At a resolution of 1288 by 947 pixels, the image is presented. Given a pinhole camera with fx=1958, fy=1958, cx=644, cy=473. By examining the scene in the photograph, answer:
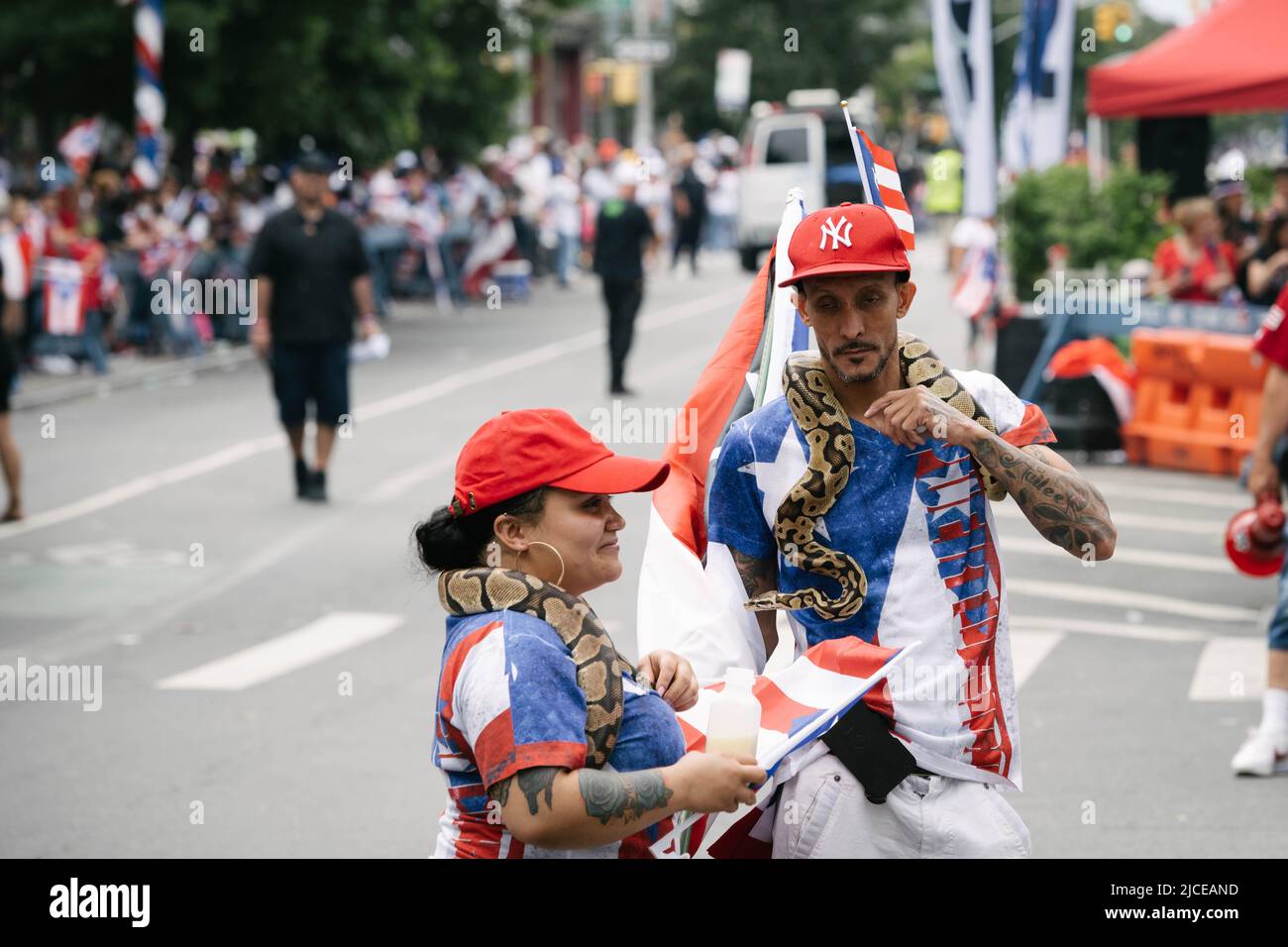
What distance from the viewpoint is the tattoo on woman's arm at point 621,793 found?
10.2 feet

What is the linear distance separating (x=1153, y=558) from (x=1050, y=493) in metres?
8.18

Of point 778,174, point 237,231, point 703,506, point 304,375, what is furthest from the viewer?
point 778,174

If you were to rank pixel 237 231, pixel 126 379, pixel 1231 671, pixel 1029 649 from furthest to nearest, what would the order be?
pixel 237 231
pixel 126 379
pixel 1029 649
pixel 1231 671

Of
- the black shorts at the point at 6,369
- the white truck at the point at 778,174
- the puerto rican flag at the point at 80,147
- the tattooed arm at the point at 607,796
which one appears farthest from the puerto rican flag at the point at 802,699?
the white truck at the point at 778,174

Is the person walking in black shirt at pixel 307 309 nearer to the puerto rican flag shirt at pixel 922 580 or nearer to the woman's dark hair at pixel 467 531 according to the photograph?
the puerto rican flag shirt at pixel 922 580

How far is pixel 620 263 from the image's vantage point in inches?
756

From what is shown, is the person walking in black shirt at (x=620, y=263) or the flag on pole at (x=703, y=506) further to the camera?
the person walking in black shirt at (x=620, y=263)

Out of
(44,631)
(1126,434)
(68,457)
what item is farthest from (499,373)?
(44,631)

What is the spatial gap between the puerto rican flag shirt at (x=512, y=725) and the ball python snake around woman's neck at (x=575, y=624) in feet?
0.07

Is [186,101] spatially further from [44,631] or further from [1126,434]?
[44,631]

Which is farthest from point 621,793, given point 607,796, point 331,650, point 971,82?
point 971,82

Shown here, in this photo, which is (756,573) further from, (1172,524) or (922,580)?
(1172,524)

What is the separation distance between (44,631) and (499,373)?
445 inches
